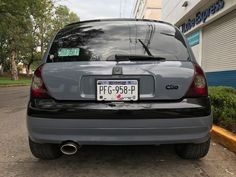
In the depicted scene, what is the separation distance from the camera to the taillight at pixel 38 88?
130 inches

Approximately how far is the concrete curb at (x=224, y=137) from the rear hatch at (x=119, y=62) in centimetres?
154

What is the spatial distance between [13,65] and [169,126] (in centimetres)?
3951

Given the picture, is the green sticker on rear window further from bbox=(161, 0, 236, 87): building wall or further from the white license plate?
bbox=(161, 0, 236, 87): building wall

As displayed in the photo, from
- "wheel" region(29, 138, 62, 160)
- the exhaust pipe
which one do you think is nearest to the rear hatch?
the exhaust pipe

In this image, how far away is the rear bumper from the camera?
10.3 ft

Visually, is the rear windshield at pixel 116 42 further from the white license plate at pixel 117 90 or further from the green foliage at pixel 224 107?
the green foliage at pixel 224 107

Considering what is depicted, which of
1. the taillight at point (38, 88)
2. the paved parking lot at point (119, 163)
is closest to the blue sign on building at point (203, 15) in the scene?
the paved parking lot at point (119, 163)

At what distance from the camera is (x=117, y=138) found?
3189 mm

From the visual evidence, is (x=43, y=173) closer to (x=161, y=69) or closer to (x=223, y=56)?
(x=161, y=69)

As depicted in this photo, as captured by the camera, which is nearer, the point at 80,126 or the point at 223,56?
the point at 80,126

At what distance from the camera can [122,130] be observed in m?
3.16

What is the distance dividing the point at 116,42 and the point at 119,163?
1.32 metres

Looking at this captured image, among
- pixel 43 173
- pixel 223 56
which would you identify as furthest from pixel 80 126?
pixel 223 56

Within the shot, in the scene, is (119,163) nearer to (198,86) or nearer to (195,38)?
(198,86)
